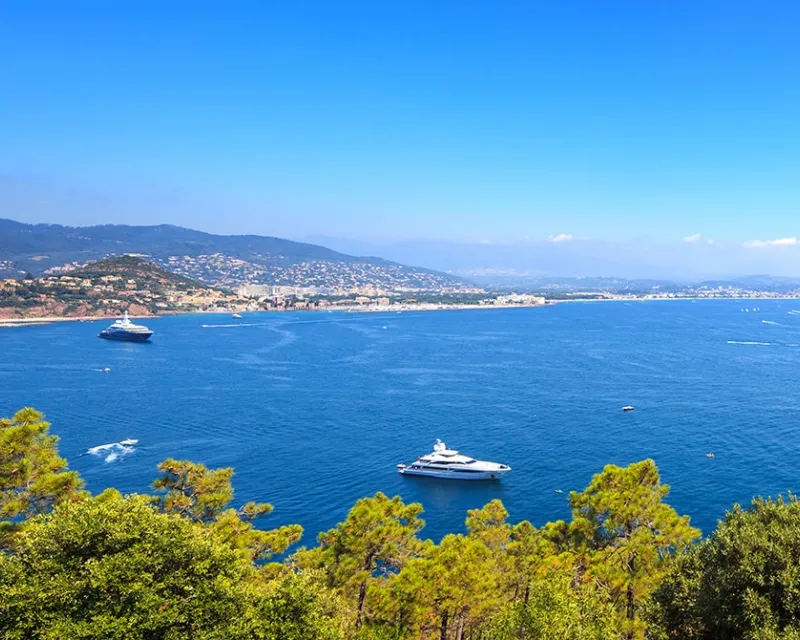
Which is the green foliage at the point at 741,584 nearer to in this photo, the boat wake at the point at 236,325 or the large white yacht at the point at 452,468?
the large white yacht at the point at 452,468

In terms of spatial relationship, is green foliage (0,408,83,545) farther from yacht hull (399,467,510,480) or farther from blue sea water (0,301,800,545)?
yacht hull (399,467,510,480)

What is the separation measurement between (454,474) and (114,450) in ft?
82.2

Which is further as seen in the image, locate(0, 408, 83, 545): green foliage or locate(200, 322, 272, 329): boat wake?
locate(200, 322, 272, 329): boat wake

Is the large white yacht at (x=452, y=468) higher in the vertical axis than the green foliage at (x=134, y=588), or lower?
lower

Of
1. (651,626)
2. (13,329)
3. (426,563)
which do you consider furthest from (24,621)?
(13,329)

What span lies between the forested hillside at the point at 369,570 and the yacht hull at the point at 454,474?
19297 millimetres

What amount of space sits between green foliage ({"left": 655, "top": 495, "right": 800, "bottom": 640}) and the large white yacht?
80.9 ft

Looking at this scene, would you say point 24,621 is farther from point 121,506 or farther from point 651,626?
point 651,626

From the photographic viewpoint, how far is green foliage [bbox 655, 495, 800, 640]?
31.2ft

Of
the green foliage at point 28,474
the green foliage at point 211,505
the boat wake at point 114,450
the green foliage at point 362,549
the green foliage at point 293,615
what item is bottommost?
the boat wake at point 114,450

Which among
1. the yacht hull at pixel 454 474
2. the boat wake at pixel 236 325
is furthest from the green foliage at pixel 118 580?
the boat wake at pixel 236 325

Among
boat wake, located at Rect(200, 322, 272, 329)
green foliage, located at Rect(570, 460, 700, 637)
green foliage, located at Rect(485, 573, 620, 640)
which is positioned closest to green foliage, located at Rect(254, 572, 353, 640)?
green foliage, located at Rect(485, 573, 620, 640)

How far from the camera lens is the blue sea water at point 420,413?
34219 mm

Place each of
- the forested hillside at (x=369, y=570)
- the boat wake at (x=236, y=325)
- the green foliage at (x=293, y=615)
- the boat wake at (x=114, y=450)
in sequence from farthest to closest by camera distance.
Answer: the boat wake at (x=236, y=325)
the boat wake at (x=114, y=450)
the green foliage at (x=293, y=615)
the forested hillside at (x=369, y=570)
